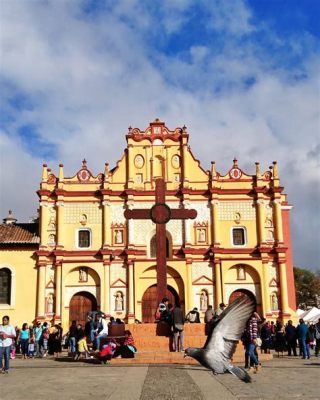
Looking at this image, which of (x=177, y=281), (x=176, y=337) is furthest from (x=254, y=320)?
(x=177, y=281)

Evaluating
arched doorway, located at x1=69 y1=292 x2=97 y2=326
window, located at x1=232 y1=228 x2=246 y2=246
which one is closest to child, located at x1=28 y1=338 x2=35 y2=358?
arched doorway, located at x1=69 y1=292 x2=97 y2=326

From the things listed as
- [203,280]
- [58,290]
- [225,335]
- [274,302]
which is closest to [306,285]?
[274,302]

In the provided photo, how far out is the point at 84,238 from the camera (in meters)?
34.6

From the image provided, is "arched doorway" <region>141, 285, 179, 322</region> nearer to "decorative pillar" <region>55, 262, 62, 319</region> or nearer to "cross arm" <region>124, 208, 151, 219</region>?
"decorative pillar" <region>55, 262, 62, 319</region>

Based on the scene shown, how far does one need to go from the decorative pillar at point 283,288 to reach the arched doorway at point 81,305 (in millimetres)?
12045

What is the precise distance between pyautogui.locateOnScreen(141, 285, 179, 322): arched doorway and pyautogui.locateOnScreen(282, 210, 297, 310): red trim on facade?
24.9ft

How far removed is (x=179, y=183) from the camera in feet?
116

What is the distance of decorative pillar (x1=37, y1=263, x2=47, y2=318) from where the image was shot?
32719mm

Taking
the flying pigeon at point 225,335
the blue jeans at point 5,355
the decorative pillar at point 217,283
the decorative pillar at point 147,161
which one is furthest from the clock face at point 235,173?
the flying pigeon at point 225,335

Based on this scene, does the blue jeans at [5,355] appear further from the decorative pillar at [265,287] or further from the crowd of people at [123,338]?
the decorative pillar at [265,287]

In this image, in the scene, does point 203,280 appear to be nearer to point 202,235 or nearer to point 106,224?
point 202,235

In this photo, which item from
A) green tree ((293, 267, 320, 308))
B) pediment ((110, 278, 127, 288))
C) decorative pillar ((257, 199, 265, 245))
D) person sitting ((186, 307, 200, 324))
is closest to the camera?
person sitting ((186, 307, 200, 324))

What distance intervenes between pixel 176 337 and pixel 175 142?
20092 millimetres

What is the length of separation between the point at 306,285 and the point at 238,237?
1551 inches
